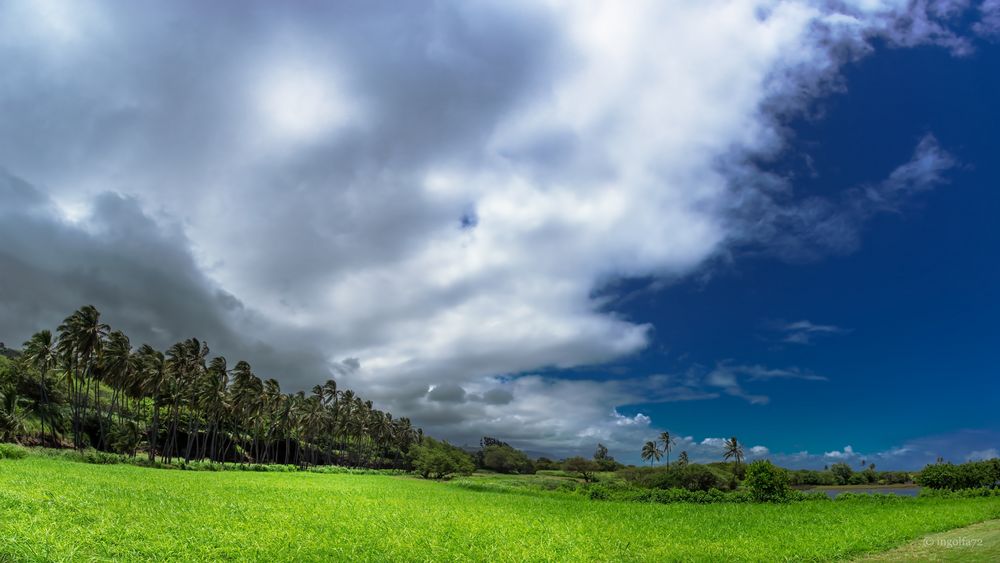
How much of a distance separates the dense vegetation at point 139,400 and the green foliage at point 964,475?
284 ft

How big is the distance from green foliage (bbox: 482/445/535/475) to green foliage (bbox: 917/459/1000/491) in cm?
9383

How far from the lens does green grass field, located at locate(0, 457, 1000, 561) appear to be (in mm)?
15805

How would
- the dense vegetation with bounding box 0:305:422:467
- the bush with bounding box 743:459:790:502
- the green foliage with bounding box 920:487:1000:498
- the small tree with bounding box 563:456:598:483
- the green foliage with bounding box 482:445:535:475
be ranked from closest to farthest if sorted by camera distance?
the bush with bounding box 743:459:790:502, the green foliage with bounding box 920:487:1000:498, the dense vegetation with bounding box 0:305:422:467, the small tree with bounding box 563:456:598:483, the green foliage with bounding box 482:445:535:475

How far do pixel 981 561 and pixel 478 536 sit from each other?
626 inches

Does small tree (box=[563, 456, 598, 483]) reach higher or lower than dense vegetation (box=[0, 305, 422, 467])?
lower

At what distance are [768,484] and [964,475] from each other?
933 inches

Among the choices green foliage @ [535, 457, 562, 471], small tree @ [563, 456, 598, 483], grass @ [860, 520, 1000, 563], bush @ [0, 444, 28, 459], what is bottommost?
green foliage @ [535, 457, 562, 471]

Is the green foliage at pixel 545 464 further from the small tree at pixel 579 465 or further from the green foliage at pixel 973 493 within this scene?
the green foliage at pixel 973 493

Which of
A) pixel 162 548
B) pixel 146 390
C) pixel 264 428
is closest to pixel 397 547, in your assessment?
pixel 162 548

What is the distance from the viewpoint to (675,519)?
1096 inches

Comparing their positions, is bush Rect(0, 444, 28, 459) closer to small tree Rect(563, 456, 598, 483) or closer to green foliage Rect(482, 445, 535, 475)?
small tree Rect(563, 456, 598, 483)

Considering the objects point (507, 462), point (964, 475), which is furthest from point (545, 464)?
point (964, 475)

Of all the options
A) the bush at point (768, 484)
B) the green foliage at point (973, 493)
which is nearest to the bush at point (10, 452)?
the bush at point (768, 484)

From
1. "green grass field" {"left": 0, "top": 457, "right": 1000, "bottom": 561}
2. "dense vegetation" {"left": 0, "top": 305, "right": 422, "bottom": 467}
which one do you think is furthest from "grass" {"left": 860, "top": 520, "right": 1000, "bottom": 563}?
"dense vegetation" {"left": 0, "top": 305, "right": 422, "bottom": 467}
